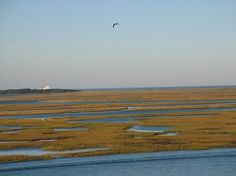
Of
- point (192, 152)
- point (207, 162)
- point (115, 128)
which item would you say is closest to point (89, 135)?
point (115, 128)

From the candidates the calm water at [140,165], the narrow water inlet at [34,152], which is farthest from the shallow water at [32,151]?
the calm water at [140,165]

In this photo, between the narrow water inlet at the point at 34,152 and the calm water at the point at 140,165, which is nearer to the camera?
the calm water at the point at 140,165

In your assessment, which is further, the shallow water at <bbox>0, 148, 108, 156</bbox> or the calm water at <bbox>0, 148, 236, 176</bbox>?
the shallow water at <bbox>0, 148, 108, 156</bbox>

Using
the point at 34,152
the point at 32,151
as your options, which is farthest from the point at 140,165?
the point at 32,151

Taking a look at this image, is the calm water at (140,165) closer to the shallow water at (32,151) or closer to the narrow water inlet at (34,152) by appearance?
the narrow water inlet at (34,152)

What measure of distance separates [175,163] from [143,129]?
Result: 15.2 m

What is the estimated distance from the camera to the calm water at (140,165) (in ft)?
65.7

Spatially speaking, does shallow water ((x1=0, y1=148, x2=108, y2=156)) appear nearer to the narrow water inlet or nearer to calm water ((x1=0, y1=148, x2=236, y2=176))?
the narrow water inlet

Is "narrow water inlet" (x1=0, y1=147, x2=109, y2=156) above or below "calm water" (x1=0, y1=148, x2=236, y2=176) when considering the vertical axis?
above

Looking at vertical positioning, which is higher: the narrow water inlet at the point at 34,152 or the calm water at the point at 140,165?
the narrow water inlet at the point at 34,152

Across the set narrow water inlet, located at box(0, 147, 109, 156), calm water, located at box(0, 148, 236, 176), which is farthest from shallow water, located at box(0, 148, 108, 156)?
calm water, located at box(0, 148, 236, 176)

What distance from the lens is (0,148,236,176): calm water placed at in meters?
20.0

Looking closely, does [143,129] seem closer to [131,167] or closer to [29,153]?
[29,153]

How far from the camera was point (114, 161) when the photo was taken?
22.3 meters
